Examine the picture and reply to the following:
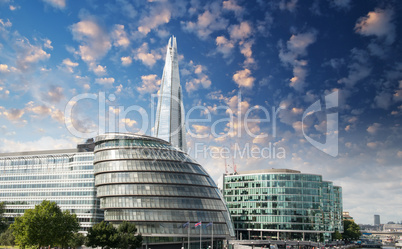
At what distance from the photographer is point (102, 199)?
388 ft

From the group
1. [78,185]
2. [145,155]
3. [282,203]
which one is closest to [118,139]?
[145,155]

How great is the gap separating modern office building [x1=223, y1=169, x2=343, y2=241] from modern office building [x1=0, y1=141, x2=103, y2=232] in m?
80.6

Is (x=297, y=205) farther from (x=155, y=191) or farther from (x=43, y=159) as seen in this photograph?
(x=43, y=159)

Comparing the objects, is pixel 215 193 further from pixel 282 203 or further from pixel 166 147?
pixel 282 203

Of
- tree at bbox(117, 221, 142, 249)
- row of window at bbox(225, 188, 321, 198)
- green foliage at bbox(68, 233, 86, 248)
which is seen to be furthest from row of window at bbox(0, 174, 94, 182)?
row of window at bbox(225, 188, 321, 198)

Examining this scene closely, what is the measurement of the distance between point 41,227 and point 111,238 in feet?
62.2

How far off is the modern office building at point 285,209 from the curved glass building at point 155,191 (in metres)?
65.8

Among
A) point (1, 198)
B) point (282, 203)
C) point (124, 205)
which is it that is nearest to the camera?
point (124, 205)

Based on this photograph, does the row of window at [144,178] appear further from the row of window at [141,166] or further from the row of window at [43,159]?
the row of window at [43,159]

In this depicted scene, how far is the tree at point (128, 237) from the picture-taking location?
96625mm

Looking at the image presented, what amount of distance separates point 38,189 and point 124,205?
57358 mm

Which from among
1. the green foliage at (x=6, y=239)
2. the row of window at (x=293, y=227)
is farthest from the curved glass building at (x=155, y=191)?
the row of window at (x=293, y=227)

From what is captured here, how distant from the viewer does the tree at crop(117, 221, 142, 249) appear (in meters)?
96.6

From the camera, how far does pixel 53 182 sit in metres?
148
